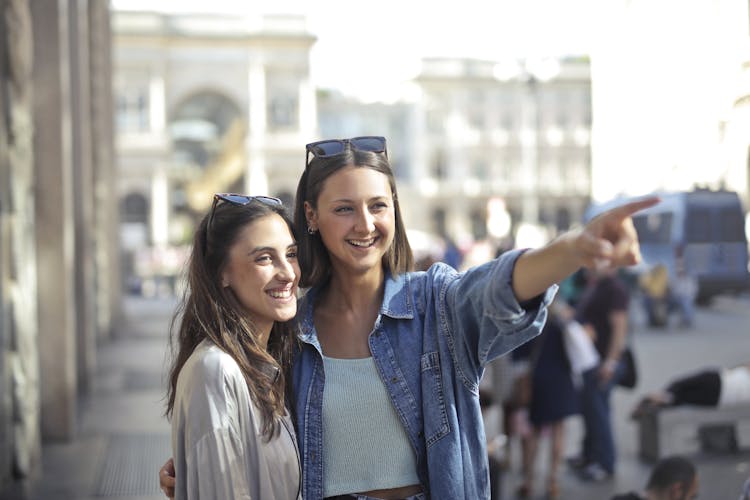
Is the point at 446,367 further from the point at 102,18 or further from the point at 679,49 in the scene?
the point at 102,18

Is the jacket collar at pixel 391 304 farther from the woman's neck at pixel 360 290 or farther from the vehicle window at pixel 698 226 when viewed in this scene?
the vehicle window at pixel 698 226

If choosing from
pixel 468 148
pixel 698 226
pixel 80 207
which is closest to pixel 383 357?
pixel 698 226

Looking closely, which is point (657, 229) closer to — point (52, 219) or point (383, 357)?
point (383, 357)

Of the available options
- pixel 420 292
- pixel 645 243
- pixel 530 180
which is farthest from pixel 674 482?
pixel 530 180

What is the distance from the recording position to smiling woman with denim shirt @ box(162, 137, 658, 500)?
2.51m

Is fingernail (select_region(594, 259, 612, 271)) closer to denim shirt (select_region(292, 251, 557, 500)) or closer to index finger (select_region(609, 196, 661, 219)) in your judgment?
index finger (select_region(609, 196, 661, 219))

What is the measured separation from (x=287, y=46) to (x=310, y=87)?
107 inches

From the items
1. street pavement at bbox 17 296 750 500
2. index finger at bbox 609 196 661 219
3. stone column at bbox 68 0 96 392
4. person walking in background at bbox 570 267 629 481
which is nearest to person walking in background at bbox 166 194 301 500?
street pavement at bbox 17 296 750 500

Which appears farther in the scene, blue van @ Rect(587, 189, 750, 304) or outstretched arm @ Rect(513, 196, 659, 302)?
blue van @ Rect(587, 189, 750, 304)

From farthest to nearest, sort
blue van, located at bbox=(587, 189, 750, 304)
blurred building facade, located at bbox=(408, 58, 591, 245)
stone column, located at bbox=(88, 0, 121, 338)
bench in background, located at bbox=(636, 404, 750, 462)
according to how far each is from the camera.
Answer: blurred building facade, located at bbox=(408, 58, 591, 245) → stone column, located at bbox=(88, 0, 121, 338) → bench in background, located at bbox=(636, 404, 750, 462) → blue van, located at bbox=(587, 189, 750, 304)

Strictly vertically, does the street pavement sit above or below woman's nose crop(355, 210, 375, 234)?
below

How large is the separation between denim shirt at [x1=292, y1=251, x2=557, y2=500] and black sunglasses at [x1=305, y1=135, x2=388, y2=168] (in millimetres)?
396

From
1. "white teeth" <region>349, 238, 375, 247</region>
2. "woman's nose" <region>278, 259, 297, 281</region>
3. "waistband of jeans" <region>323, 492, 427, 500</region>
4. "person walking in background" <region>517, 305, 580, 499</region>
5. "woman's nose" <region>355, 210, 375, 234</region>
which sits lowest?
"person walking in background" <region>517, 305, 580, 499</region>

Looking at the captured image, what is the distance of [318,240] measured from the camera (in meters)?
2.80
